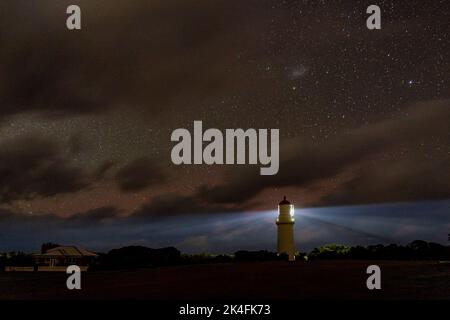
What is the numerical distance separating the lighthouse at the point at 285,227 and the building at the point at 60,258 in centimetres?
1326

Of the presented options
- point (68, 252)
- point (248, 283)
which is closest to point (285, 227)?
point (68, 252)

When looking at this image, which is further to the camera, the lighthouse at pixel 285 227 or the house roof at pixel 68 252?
the lighthouse at pixel 285 227

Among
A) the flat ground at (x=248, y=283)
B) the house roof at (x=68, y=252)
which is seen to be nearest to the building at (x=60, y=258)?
the house roof at (x=68, y=252)

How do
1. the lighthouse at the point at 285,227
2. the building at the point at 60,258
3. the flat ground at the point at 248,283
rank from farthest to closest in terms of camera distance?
the lighthouse at the point at 285,227, the building at the point at 60,258, the flat ground at the point at 248,283

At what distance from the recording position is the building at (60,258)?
38469 millimetres

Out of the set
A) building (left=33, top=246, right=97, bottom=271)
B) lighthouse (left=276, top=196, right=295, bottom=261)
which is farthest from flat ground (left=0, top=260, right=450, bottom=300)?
lighthouse (left=276, top=196, right=295, bottom=261)

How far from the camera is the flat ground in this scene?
2227 cm

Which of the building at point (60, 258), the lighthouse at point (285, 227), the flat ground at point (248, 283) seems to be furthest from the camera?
the lighthouse at point (285, 227)

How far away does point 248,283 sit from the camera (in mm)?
24422

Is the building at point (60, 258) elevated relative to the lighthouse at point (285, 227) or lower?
lower

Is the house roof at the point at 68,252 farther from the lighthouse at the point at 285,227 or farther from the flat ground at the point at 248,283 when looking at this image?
the lighthouse at the point at 285,227

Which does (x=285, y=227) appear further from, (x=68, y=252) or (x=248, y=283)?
(x=248, y=283)
